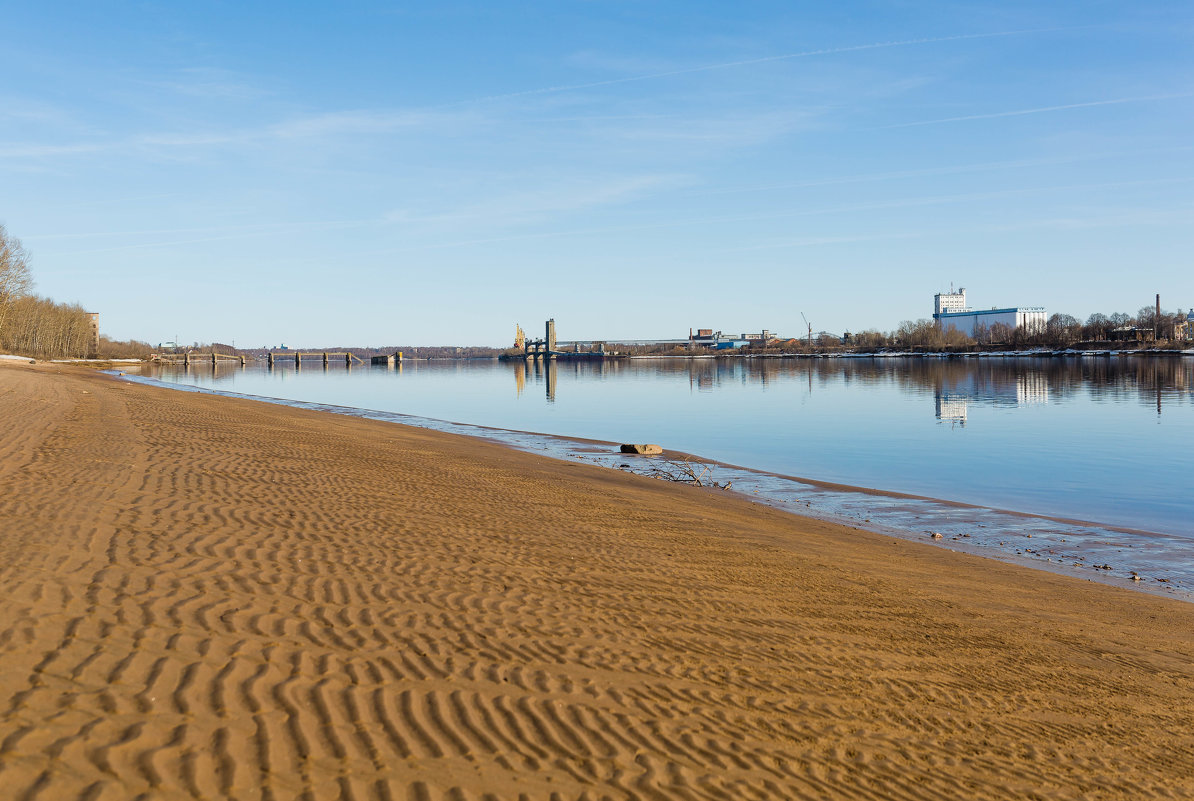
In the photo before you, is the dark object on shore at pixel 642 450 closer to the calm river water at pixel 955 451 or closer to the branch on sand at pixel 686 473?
the calm river water at pixel 955 451

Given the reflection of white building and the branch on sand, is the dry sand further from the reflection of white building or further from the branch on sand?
the reflection of white building

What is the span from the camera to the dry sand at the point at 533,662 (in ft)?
17.1

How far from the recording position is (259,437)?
24.4 m

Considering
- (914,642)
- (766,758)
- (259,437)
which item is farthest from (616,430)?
(766,758)

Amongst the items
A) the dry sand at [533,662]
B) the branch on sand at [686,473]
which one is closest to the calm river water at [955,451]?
the branch on sand at [686,473]

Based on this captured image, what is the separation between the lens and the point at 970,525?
58.2 feet

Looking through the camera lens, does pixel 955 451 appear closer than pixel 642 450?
No

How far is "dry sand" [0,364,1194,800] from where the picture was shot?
5.20 m

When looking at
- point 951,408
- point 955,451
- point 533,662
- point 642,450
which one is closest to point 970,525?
point 642,450

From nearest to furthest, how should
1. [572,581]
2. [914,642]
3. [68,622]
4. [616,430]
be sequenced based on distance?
[68,622] < [914,642] < [572,581] < [616,430]

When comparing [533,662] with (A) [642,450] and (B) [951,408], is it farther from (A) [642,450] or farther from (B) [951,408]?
(B) [951,408]

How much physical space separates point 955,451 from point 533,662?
28.2 meters

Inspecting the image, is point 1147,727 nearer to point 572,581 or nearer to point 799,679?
point 799,679

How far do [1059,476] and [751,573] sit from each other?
745 inches
